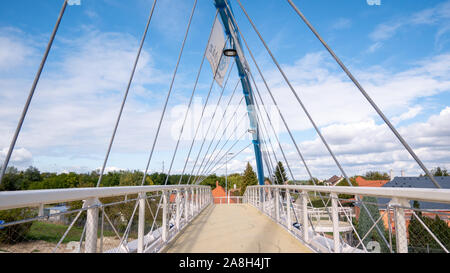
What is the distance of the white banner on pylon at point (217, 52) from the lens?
34.3 ft

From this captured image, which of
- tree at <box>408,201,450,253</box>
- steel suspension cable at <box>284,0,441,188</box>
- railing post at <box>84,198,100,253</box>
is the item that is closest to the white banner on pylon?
steel suspension cable at <box>284,0,441,188</box>

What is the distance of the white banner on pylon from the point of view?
10.5m

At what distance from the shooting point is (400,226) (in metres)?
1.94

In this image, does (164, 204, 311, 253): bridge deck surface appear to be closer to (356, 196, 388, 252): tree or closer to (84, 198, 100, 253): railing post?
(356, 196, 388, 252): tree

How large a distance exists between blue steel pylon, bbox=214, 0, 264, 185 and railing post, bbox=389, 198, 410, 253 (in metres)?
8.97

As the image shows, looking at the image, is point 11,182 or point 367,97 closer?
point 367,97

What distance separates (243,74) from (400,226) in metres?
12.7

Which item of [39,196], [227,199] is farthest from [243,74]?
[227,199]

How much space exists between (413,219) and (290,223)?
10.6 feet

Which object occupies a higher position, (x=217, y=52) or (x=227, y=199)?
(x=217, y=52)

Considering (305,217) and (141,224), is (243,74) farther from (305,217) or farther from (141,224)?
(141,224)

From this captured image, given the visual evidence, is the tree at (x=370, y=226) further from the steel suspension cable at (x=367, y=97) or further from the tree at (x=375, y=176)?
the tree at (x=375, y=176)
